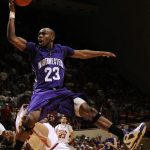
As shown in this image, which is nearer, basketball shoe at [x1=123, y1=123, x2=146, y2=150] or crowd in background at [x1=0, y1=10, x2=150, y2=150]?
basketball shoe at [x1=123, y1=123, x2=146, y2=150]

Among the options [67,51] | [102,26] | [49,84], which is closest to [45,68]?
[49,84]

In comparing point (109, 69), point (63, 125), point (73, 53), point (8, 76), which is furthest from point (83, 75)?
point (73, 53)

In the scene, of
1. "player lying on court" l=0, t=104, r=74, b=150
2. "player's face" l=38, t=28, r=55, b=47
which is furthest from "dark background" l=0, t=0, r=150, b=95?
"player's face" l=38, t=28, r=55, b=47

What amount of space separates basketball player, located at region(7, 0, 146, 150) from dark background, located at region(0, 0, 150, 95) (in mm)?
11802

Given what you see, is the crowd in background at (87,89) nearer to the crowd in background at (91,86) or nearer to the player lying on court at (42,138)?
the crowd in background at (91,86)

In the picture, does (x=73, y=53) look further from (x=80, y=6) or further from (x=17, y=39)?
(x=80, y=6)

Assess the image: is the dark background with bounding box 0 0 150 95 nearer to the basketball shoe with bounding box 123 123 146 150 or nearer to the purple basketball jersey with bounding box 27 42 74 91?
the purple basketball jersey with bounding box 27 42 74 91

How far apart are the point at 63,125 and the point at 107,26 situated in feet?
35.8

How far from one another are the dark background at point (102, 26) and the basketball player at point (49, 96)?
11.8 m

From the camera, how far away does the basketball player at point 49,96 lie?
5.76 m

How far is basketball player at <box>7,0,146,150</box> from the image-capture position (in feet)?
18.9

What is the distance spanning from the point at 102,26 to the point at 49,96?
14.1 meters

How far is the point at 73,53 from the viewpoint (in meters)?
6.50

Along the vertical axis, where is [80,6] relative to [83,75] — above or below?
above
